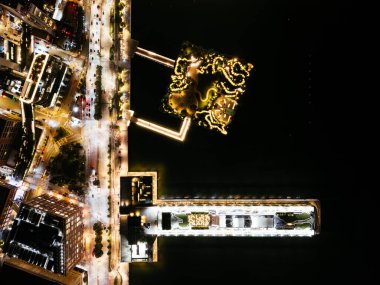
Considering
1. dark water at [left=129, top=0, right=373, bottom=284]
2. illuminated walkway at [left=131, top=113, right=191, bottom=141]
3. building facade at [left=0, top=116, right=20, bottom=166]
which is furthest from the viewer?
illuminated walkway at [left=131, top=113, right=191, bottom=141]

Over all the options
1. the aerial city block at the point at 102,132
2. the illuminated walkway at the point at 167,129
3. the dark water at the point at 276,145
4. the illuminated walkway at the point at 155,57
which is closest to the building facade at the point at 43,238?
the aerial city block at the point at 102,132

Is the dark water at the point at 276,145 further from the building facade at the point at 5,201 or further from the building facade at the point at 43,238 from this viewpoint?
the building facade at the point at 5,201

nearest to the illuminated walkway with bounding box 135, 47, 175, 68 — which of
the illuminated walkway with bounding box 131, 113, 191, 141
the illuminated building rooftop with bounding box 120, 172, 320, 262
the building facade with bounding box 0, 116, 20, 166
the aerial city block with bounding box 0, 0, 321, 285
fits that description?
the aerial city block with bounding box 0, 0, 321, 285

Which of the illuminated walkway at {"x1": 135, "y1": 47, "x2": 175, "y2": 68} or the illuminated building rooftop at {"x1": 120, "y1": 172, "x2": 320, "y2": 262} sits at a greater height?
the illuminated walkway at {"x1": 135, "y1": 47, "x2": 175, "y2": 68}

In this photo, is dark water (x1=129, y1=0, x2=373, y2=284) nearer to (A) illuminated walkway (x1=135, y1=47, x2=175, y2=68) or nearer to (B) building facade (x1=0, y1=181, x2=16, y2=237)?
→ (A) illuminated walkway (x1=135, y1=47, x2=175, y2=68)

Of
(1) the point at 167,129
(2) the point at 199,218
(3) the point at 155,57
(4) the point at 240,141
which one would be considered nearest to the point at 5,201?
(1) the point at 167,129

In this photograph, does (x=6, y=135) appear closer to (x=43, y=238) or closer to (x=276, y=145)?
(x=43, y=238)
